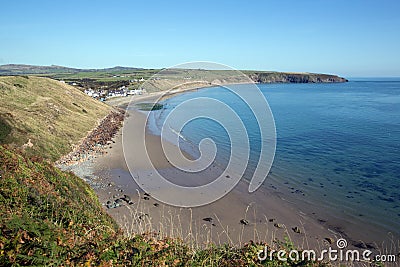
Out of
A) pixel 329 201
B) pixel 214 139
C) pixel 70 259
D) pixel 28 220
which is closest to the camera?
pixel 70 259

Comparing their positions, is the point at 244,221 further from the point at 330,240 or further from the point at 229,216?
the point at 330,240

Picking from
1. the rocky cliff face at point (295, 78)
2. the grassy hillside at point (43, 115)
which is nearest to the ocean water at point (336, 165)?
the grassy hillside at point (43, 115)

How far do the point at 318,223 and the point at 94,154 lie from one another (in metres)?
18.2

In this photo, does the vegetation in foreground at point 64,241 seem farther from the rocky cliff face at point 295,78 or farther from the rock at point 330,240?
the rocky cliff face at point 295,78

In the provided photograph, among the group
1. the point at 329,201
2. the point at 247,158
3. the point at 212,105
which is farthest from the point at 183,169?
the point at 212,105

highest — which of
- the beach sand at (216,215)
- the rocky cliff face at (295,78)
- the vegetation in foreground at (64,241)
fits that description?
the rocky cliff face at (295,78)

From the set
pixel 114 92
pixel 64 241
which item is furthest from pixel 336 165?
pixel 114 92

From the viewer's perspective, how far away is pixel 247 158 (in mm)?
25875

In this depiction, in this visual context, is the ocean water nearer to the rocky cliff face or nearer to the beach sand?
the beach sand

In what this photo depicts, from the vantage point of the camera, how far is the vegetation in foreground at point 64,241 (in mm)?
3965

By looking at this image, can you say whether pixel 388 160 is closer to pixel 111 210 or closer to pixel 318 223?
pixel 318 223

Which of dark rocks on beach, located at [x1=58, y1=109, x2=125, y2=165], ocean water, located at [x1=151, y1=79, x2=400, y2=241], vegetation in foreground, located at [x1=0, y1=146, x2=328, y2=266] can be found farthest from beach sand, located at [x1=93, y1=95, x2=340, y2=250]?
vegetation in foreground, located at [x1=0, y1=146, x2=328, y2=266]

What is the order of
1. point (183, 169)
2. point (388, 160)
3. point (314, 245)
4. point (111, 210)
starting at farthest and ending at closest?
point (388, 160) < point (183, 169) < point (111, 210) < point (314, 245)

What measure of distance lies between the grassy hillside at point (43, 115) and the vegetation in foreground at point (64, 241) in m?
15.1
